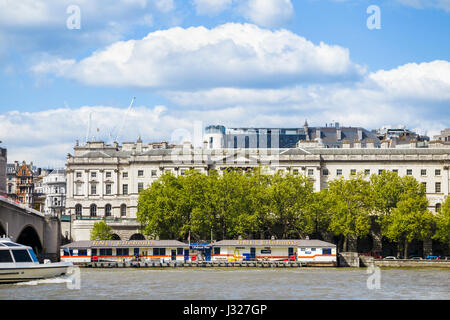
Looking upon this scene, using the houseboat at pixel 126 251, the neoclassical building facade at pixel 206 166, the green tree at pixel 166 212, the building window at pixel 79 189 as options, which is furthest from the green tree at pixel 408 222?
the building window at pixel 79 189

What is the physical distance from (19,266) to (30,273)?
44.3 inches

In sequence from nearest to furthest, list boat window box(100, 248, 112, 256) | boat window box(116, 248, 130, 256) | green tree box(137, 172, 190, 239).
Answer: boat window box(100, 248, 112, 256) → boat window box(116, 248, 130, 256) → green tree box(137, 172, 190, 239)

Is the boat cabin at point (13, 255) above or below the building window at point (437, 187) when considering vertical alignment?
below

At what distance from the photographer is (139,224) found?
438 feet

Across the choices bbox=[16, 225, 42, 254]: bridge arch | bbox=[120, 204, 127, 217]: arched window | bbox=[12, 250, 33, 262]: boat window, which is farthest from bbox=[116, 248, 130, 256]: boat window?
bbox=[12, 250, 33, 262]: boat window

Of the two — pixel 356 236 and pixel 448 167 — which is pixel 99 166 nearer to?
pixel 356 236

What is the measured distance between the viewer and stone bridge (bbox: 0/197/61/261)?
98.5m

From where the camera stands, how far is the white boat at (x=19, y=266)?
66188 mm

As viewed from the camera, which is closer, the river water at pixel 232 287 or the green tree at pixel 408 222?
the river water at pixel 232 287

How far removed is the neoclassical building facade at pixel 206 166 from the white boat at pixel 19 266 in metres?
66.4

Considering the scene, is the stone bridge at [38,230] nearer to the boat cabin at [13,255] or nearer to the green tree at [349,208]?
the boat cabin at [13,255]

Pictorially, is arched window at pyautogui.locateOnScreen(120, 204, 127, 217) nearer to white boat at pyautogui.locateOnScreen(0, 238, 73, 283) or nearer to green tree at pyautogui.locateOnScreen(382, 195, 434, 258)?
green tree at pyautogui.locateOnScreen(382, 195, 434, 258)

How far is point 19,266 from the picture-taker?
66.9 m
